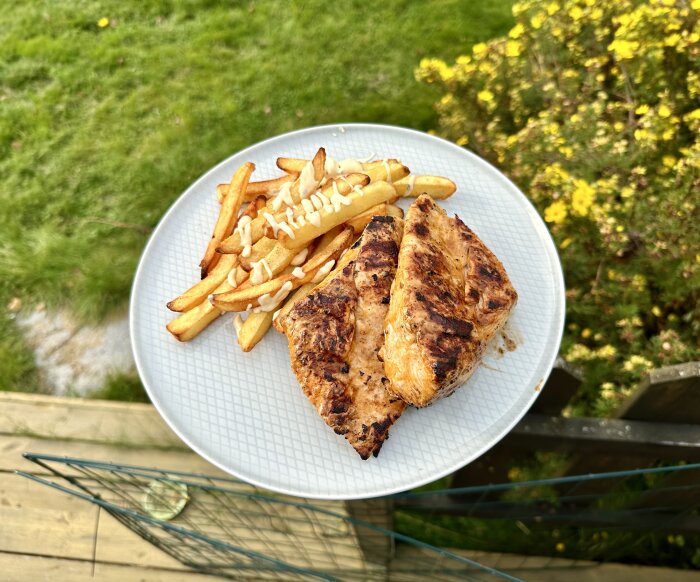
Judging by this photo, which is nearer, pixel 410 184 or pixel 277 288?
pixel 277 288

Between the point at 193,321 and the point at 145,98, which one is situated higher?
the point at 193,321

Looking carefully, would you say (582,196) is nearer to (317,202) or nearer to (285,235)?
(317,202)

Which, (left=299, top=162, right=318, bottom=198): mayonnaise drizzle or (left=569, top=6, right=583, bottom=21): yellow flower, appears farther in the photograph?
(left=569, top=6, right=583, bottom=21): yellow flower

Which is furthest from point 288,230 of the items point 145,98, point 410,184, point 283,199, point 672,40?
point 145,98

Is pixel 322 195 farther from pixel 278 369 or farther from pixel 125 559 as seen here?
pixel 125 559

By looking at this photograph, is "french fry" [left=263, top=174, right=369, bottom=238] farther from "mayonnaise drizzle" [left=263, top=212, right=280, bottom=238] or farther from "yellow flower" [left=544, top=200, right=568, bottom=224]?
"yellow flower" [left=544, top=200, right=568, bottom=224]

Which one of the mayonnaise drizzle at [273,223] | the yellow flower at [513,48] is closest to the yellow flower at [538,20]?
the yellow flower at [513,48]

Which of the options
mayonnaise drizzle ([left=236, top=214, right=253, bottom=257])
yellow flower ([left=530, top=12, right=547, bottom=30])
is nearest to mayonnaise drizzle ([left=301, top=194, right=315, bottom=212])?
mayonnaise drizzle ([left=236, top=214, right=253, bottom=257])

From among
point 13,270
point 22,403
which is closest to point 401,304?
point 22,403
